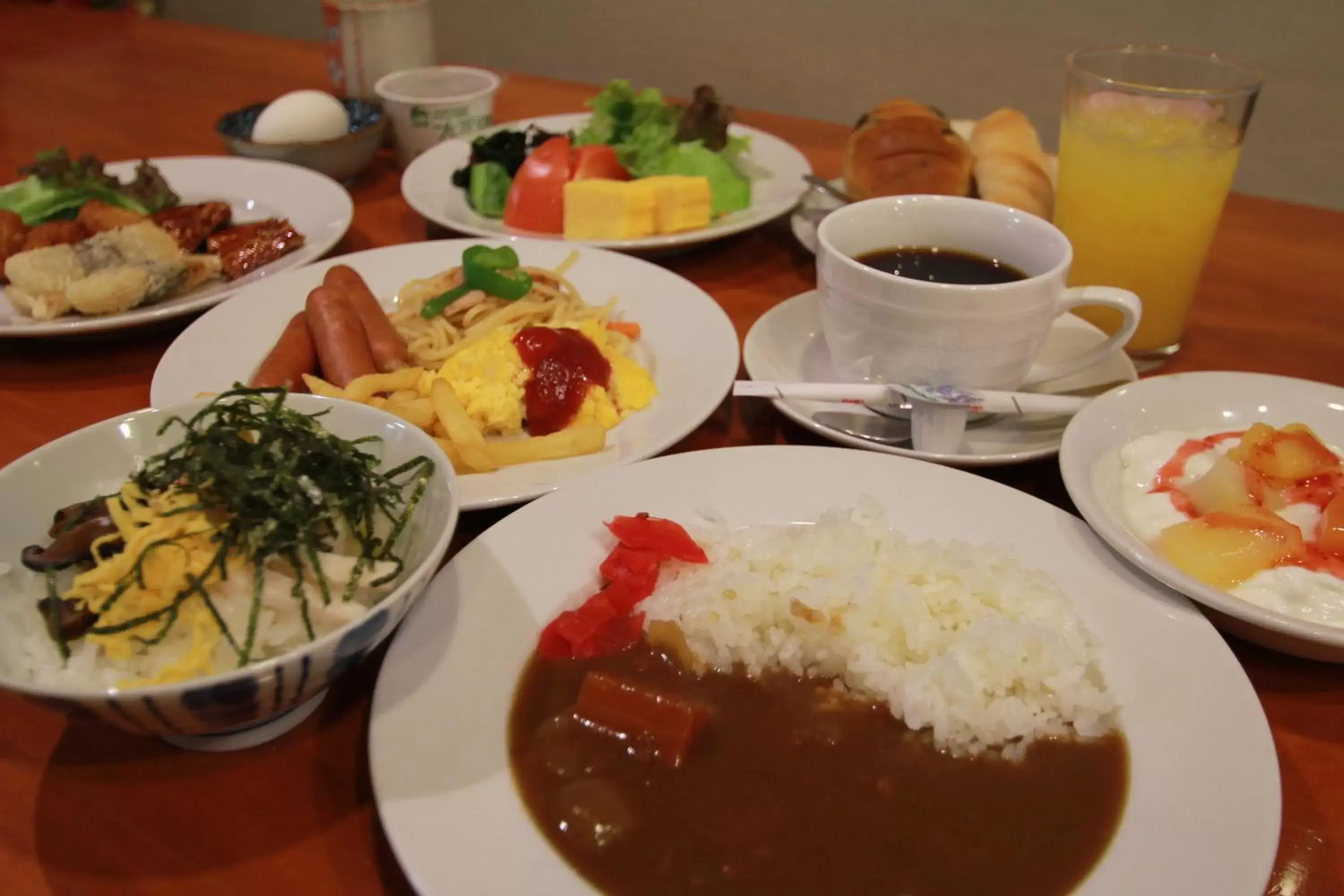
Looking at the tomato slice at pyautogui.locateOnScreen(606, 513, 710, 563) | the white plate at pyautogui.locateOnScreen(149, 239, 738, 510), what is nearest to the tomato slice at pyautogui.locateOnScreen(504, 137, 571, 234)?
the white plate at pyautogui.locateOnScreen(149, 239, 738, 510)

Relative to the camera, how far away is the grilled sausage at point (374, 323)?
6.04 feet

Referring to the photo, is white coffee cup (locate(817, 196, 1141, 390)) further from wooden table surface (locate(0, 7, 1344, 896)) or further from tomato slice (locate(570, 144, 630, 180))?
tomato slice (locate(570, 144, 630, 180))

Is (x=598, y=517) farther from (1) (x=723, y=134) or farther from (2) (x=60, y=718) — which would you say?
(1) (x=723, y=134)

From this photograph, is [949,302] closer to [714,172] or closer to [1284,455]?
[1284,455]

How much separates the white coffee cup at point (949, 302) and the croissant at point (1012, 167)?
472 mm

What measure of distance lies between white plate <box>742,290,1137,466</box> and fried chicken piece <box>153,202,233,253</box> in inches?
55.2

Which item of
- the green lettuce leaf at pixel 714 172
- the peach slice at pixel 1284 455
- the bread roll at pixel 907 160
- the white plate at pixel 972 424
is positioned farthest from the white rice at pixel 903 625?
the green lettuce leaf at pixel 714 172

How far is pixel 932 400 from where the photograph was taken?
1.59m

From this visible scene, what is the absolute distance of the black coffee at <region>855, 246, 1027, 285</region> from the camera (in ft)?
5.90

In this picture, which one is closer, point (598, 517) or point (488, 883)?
point (488, 883)

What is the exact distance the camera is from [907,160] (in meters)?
2.38

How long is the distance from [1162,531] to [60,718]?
147cm

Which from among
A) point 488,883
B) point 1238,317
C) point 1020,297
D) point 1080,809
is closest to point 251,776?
point 488,883

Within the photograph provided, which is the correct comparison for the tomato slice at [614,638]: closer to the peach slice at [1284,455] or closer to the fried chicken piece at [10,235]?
the peach slice at [1284,455]
